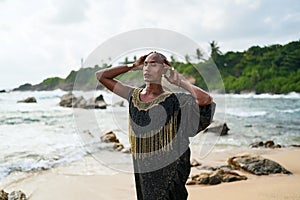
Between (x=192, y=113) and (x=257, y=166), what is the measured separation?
14.0 feet

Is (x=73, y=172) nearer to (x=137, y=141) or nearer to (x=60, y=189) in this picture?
(x=60, y=189)

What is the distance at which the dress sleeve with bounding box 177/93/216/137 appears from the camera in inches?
84.1

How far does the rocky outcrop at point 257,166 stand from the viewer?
236 inches

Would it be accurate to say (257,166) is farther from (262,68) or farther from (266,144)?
(262,68)

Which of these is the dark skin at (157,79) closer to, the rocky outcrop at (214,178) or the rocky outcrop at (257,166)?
the rocky outcrop at (214,178)

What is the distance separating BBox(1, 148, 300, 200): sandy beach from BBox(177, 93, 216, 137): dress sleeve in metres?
2.77

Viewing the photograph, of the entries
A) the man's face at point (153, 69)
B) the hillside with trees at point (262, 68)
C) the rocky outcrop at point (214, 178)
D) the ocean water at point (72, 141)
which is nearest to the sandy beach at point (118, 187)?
the rocky outcrop at point (214, 178)

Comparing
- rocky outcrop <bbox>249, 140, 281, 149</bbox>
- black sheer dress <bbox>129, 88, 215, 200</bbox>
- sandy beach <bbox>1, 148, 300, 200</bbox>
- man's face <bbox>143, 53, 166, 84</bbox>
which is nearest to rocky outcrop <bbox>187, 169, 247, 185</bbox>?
sandy beach <bbox>1, 148, 300, 200</bbox>

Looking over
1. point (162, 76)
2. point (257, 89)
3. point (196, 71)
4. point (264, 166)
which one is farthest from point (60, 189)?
point (257, 89)

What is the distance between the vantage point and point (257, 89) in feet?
178

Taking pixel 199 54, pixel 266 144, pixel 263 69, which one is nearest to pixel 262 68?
pixel 263 69

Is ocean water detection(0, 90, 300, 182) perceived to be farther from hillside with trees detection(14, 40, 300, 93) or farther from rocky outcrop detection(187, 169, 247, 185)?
hillside with trees detection(14, 40, 300, 93)

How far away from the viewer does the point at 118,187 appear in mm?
5680

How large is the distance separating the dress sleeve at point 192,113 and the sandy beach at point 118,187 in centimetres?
277
